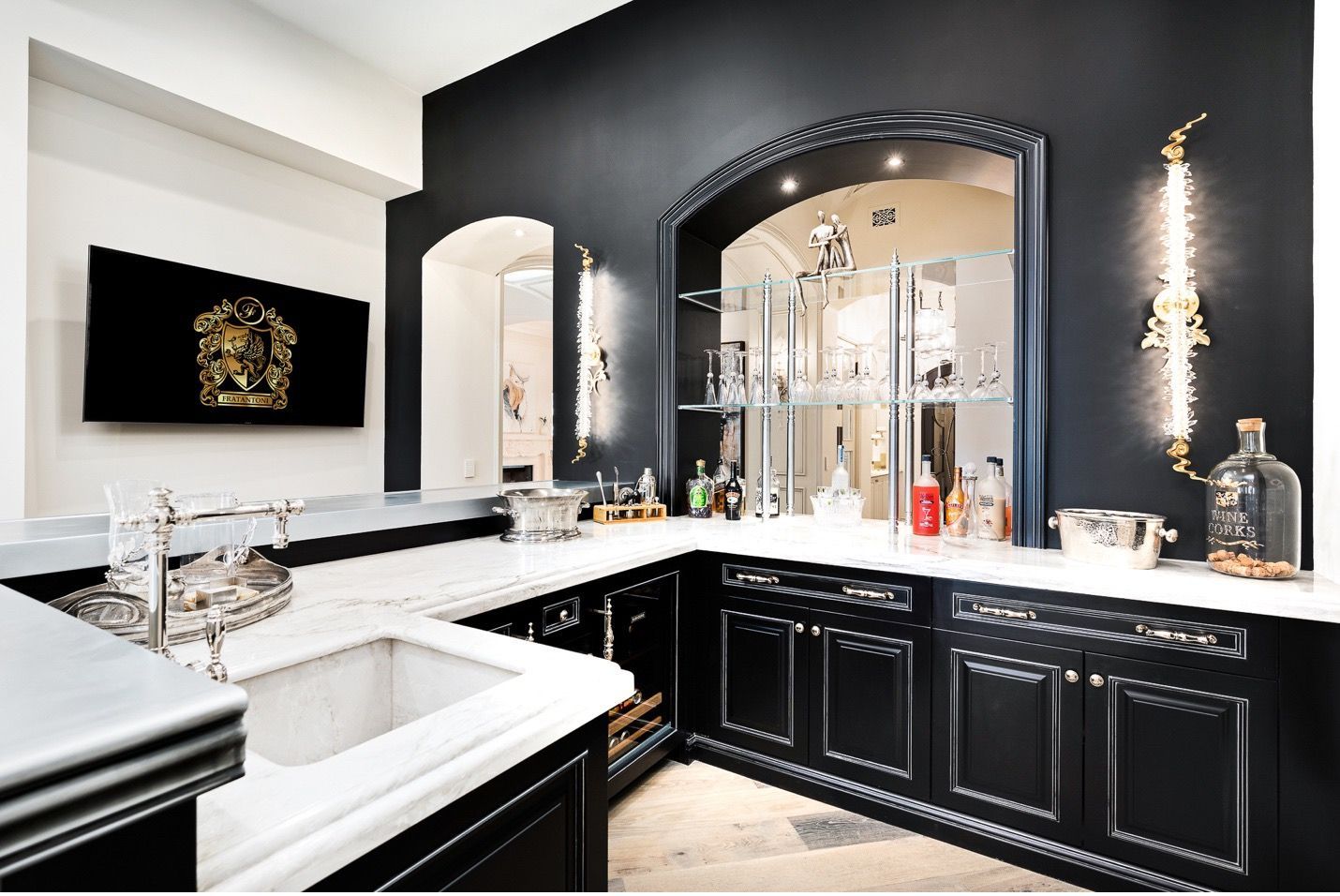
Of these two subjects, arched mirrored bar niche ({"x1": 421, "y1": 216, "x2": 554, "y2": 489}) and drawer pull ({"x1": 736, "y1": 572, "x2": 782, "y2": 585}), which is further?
arched mirrored bar niche ({"x1": 421, "y1": 216, "x2": 554, "y2": 489})

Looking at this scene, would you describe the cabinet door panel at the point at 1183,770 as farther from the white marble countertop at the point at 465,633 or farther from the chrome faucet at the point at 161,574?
the chrome faucet at the point at 161,574

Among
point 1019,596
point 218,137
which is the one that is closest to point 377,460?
point 218,137

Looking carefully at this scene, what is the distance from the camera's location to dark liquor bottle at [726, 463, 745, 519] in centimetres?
295

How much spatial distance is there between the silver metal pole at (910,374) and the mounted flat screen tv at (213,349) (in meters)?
3.03

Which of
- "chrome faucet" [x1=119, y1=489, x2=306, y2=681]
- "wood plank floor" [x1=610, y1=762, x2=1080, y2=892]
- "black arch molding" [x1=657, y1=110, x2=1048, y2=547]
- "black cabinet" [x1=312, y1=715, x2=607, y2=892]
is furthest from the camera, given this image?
"black arch molding" [x1=657, y1=110, x2=1048, y2=547]

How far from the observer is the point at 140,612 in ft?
4.25

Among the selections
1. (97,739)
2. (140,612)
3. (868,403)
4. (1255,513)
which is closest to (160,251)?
(140,612)

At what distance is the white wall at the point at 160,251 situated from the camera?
2.79 m

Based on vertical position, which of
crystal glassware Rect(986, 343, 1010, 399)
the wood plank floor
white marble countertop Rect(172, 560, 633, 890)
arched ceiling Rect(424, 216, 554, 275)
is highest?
arched ceiling Rect(424, 216, 554, 275)

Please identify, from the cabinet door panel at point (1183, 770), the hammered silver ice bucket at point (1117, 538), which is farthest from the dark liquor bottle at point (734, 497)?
the cabinet door panel at point (1183, 770)

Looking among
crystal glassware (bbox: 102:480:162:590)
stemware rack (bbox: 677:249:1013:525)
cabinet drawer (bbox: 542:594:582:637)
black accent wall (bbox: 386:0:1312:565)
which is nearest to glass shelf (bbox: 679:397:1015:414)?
stemware rack (bbox: 677:249:1013:525)

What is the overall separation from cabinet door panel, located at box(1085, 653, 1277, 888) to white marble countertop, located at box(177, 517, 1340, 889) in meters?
0.22

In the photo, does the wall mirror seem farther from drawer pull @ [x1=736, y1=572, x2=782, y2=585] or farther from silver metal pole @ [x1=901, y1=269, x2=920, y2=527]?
drawer pull @ [x1=736, y1=572, x2=782, y2=585]

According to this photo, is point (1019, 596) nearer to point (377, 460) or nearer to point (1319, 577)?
point (1319, 577)
